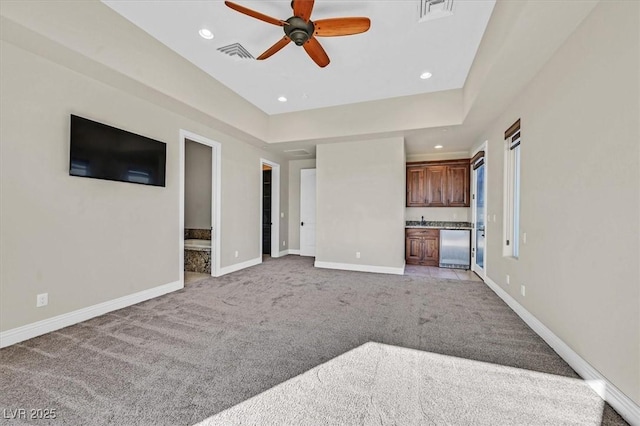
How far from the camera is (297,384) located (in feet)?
5.96

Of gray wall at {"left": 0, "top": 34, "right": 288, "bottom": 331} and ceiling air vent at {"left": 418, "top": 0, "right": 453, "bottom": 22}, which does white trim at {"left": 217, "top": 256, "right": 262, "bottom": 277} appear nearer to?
gray wall at {"left": 0, "top": 34, "right": 288, "bottom": 331}

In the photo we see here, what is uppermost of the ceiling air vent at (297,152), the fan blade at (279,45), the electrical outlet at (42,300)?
the fan blade at (279,45)

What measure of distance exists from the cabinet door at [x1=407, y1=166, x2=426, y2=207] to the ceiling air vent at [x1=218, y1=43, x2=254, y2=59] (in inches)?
173

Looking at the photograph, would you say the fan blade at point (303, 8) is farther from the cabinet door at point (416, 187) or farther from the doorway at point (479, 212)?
the cabinet door at point (416, 187)

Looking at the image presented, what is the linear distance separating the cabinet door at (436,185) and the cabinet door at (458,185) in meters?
0.11

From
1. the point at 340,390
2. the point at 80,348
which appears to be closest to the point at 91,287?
the point at 80,348

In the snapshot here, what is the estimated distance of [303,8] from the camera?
221 centimetres

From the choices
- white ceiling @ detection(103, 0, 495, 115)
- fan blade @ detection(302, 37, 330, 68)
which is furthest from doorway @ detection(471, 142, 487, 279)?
fan blade @ detection(302, 37, 330, 68)

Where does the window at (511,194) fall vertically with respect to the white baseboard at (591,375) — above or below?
above

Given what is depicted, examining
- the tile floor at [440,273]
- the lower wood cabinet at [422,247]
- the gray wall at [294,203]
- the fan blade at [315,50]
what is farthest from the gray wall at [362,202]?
the fan blade at [315,50]

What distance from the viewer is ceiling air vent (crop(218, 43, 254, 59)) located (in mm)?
3137

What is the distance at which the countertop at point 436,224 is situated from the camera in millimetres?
5870

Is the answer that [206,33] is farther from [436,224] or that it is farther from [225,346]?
[436,224]

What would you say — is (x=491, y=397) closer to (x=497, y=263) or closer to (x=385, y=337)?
(x=385, y=337)
